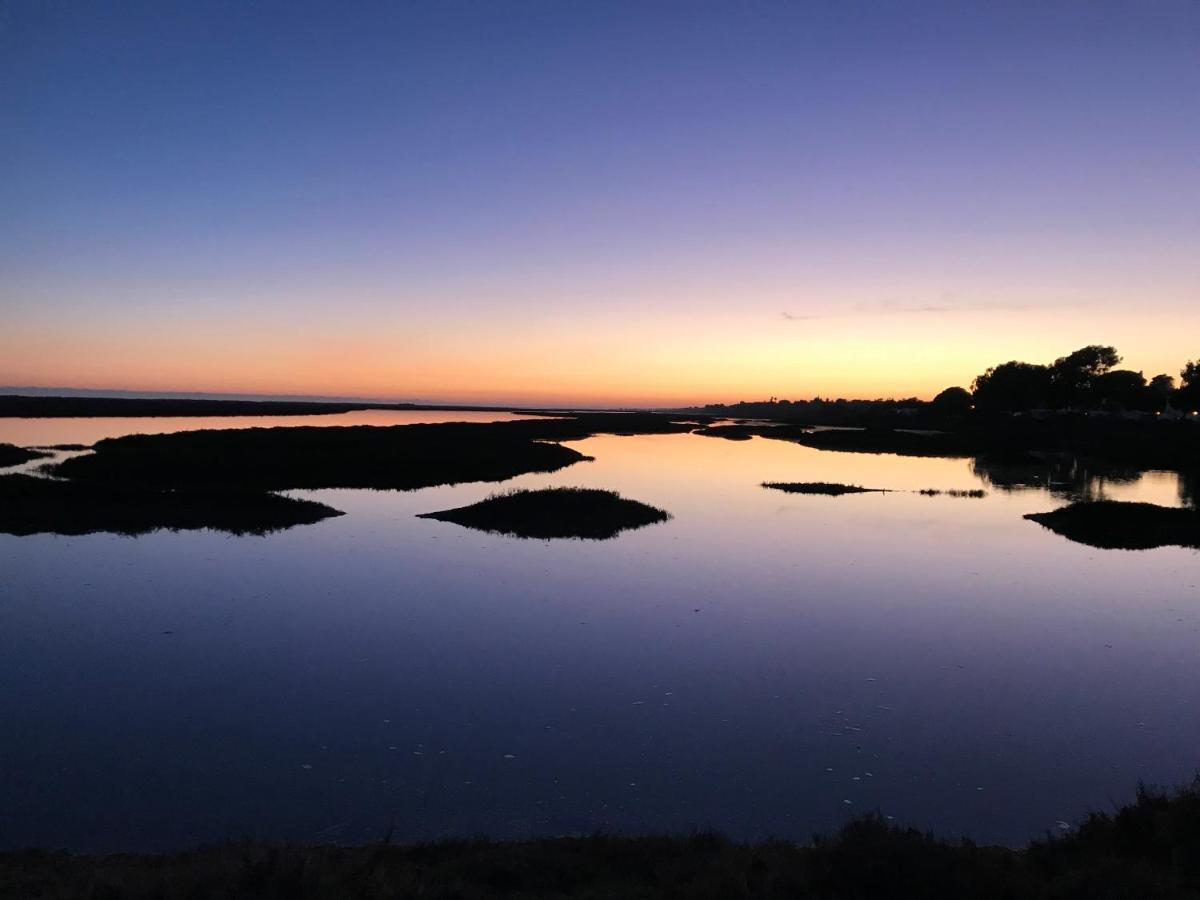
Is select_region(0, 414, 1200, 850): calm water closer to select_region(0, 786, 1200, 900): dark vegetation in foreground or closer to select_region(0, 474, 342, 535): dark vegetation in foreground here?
select_region(0, 786, 1200, 900): dark vegetation in foreground

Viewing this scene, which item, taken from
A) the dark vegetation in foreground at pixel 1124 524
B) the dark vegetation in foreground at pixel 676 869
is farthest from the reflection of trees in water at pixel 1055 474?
the dark vegetation in foreground at pixel 676 869

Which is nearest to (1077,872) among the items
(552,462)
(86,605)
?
(86,605)

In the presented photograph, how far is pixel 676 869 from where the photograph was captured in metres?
7.96

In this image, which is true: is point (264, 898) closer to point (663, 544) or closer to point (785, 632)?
point (785, 632)

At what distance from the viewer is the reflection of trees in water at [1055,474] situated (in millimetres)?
51188

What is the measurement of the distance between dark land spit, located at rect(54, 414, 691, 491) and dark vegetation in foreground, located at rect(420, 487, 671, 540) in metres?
12.2

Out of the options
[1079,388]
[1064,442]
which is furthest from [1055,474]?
[1079,388]

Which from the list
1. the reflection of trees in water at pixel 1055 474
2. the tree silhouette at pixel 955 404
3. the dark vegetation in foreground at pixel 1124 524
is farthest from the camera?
the tree silhouette at pixel 955 404

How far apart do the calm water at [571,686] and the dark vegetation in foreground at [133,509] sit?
2.40 meters

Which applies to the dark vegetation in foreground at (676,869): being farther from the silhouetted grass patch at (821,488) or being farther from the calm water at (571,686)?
the silhouetted grass patch at (821,488)

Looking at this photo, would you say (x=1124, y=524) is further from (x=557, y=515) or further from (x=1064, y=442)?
(x=1064, y=442)

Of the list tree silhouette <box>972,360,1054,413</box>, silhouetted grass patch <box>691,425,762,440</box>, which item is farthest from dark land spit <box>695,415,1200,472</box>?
tree silhouette <box>972,360,1054,413</box>

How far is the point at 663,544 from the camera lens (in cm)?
3023

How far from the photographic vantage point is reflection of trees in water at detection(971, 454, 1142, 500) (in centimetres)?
5119
